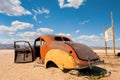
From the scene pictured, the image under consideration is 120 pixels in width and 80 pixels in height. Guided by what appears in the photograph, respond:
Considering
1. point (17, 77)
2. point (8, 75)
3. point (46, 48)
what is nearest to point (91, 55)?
point (46, 48)

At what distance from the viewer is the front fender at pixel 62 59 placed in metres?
7.29

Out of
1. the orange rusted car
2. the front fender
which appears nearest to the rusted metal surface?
the orange rusted car

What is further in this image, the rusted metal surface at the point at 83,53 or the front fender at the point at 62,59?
the rusted metal surface at the point at 83,53

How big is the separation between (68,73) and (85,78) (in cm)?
83

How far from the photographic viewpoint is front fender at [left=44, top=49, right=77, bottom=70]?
287 inches

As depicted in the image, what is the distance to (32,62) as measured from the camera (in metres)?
11.0

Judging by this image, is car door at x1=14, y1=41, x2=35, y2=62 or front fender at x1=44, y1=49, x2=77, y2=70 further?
car door at x1=14, y1=41, x2=35, y2=62

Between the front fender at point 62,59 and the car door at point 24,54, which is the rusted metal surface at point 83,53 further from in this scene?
the car door at point 24,54

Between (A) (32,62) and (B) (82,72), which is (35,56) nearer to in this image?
(A) (32,62)

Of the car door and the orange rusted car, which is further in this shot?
the car door

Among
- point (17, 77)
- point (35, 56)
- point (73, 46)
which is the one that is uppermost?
point (73, 46)

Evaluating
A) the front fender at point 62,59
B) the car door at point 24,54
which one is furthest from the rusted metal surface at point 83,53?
the car door at point 24,54

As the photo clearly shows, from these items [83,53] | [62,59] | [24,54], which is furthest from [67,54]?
[24,54]

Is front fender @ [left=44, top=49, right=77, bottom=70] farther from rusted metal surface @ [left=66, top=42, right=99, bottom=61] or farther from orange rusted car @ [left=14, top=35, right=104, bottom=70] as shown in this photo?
rusted metal surface @ [left=66, top=42, right=99, bottom=61]
